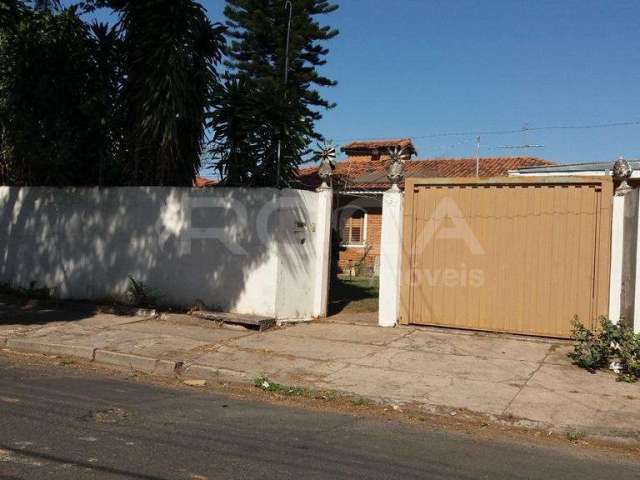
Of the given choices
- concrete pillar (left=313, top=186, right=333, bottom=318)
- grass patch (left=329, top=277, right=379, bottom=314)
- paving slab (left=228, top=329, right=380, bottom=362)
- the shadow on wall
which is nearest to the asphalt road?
paving slab (left=228, top=329, right=380, bottom=362)

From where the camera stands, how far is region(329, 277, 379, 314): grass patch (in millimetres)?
12039

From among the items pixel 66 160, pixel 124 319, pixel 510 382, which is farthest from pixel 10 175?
pixel 510 382

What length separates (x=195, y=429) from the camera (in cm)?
545

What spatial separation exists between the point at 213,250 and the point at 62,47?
18.6ft

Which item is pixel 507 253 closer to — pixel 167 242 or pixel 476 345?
pixel 476 345

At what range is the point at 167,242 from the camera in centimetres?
1136

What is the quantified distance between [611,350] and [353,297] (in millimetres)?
6581

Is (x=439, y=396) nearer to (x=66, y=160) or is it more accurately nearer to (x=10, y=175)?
(x=66, y=160)

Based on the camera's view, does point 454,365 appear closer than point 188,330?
Yes

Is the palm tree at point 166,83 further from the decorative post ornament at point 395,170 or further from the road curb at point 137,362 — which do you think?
the road curb at point 137,362

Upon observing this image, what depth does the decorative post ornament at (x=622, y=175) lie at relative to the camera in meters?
8.88

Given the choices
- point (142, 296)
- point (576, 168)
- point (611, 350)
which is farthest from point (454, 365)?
point (576, 168)

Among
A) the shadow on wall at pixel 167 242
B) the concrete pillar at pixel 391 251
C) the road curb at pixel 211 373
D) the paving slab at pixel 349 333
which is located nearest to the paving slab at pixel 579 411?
the paving slab at pixel 349 333

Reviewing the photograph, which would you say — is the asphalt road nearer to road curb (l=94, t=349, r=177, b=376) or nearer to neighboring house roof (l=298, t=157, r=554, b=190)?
road curb (l=94, t=349, r=177, b=376)
